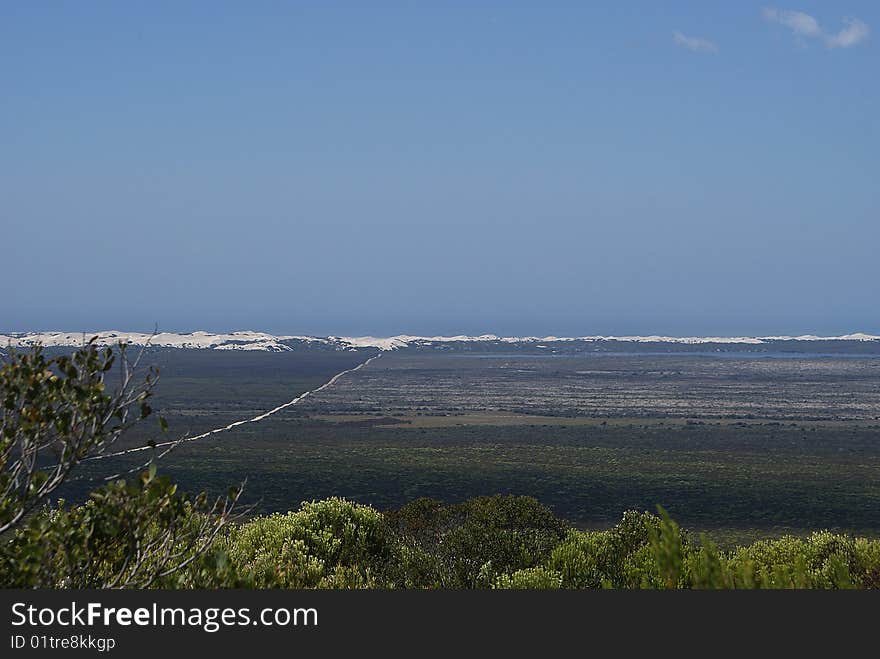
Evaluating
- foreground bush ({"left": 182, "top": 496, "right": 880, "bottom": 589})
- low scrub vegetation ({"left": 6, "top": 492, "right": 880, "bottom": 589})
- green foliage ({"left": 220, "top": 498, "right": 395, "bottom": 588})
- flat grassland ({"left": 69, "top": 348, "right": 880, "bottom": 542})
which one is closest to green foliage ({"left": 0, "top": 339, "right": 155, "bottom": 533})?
low scrub vegetation ({"left": 6, "top": 492, "right": 880, "bottom": 589})

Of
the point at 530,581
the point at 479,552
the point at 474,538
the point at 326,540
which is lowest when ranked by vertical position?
the point at 479,552

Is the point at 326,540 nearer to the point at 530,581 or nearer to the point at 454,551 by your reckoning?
the point at 454,551

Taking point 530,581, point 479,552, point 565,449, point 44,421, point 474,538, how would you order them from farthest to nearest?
1. point 565,449
2. point 474,538
3. point 479,552
4. point 530,581
5. point 44,421

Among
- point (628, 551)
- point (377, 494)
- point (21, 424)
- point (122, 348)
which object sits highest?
point (122, 348)

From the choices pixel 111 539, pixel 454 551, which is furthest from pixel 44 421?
pixel 454 551

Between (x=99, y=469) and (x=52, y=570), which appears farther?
(x=99, y=469)

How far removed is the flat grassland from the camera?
249 ft

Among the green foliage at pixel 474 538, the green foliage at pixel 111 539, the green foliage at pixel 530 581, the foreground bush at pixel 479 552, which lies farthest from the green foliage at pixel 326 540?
the green foliage at pixel 111 539

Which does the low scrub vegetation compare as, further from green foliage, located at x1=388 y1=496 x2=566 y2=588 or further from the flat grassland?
the flat grassland

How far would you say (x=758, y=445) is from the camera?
347 feet

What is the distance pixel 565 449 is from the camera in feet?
336

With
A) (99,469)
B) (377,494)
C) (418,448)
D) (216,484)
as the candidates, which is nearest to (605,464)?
(418,448)

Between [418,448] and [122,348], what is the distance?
91710 mm

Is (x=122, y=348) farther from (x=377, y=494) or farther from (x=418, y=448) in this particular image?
(x=418, y=448)
